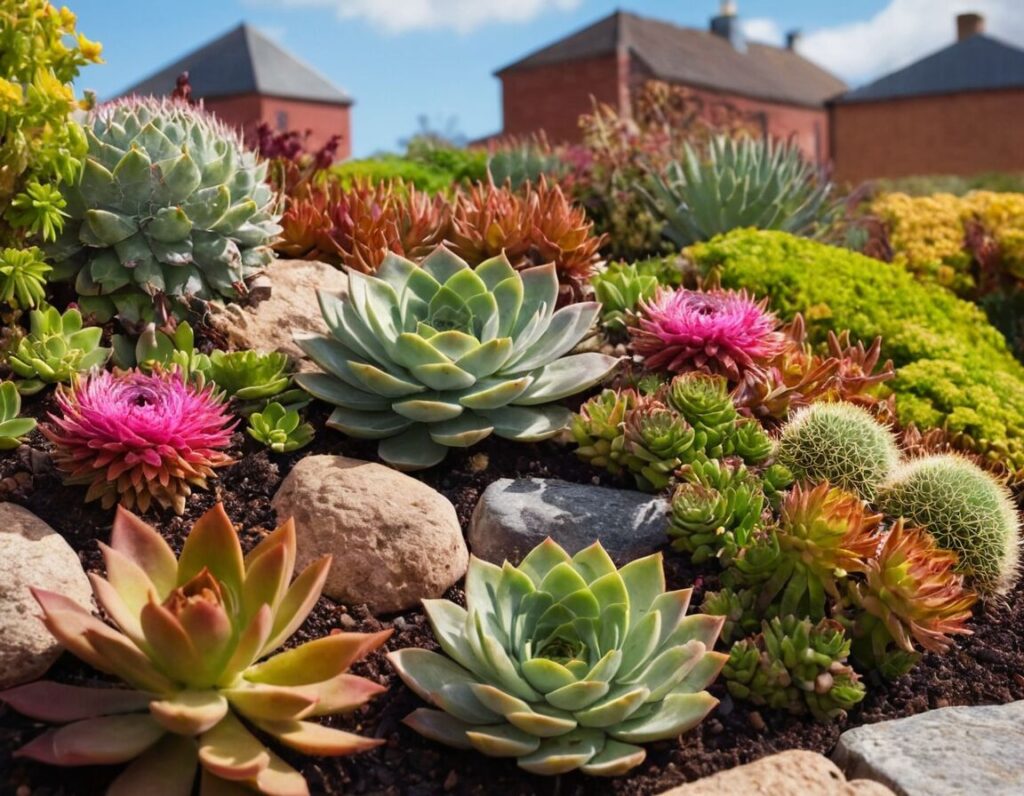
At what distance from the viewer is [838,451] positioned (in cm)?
393

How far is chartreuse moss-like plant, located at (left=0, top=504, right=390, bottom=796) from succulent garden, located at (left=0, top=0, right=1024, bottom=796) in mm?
11

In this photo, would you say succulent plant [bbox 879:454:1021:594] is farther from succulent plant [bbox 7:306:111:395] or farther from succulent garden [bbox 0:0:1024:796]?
succulent plant [bbox 7:306:111:395]

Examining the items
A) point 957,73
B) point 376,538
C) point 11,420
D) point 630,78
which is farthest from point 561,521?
point 957,73

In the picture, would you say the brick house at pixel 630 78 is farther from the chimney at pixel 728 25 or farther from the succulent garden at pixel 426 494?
the succulent garden at pixel 426 494

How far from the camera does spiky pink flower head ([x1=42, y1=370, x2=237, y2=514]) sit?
3500 mm

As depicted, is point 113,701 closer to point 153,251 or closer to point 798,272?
point 153,251

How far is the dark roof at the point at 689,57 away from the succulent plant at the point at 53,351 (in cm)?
2749

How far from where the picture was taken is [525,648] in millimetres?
2955

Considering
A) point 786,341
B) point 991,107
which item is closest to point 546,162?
point 786,341

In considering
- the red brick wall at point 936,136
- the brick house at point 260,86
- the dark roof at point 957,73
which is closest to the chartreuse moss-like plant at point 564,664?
the red brick wall at point 936,136

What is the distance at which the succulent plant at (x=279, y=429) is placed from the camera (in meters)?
3.93

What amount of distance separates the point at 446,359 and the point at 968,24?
38.2 m

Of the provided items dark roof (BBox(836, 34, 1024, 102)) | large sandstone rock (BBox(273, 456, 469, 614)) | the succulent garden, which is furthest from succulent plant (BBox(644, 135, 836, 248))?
dark roof (BBox(836, 34, 1024, 102))

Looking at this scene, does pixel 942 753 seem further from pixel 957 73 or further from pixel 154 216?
pixel 957 73
